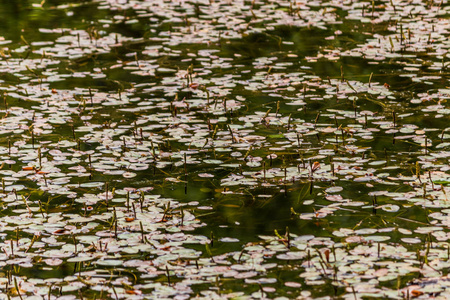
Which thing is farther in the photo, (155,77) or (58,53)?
(58,53)

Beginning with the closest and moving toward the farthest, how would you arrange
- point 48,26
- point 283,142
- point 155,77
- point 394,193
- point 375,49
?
point 394,193, point 283,142, point 155,77, point 375,49, point 48,26

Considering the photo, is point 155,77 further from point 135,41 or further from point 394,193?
point 394,193

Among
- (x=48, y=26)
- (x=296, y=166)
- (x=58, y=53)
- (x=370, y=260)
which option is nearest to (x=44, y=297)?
(x=370, y=260)

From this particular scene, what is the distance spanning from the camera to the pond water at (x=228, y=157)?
3352 millimetres

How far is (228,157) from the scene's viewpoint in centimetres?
467

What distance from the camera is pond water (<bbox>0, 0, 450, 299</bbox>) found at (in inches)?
132

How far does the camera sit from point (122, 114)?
5.50m

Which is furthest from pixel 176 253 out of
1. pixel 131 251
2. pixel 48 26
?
pixel 48 26

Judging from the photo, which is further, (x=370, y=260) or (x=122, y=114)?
(x=122, y=114)

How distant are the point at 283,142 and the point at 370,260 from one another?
164 centimetres

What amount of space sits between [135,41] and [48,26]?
4.16 feet

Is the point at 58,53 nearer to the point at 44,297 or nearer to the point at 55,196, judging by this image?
the point at 55,196

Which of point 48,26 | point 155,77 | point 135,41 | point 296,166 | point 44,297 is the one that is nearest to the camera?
point 44,297

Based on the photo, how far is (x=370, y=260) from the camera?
3.36 meters
